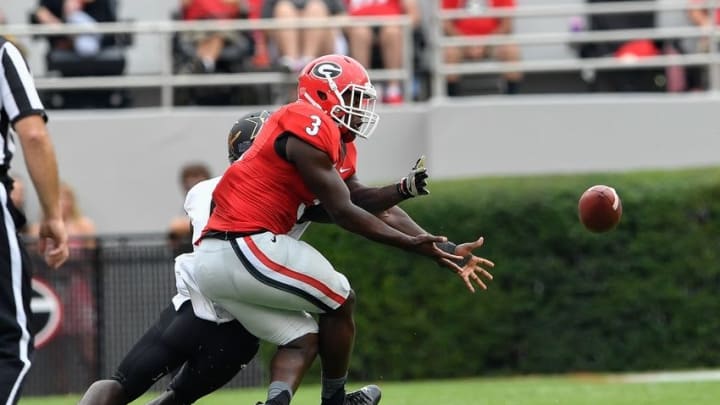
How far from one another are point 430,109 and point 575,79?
2.01 meters

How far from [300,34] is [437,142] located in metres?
1.76

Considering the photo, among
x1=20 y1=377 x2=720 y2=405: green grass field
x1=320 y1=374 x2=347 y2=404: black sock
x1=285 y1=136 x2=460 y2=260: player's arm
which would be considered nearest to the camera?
x1=285 y1=136 x2=460 y2=260: player's arm

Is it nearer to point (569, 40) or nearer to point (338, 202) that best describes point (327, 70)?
point (338, 202)

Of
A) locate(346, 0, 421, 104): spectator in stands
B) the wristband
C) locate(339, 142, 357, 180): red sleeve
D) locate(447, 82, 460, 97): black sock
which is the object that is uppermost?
locate(339, 142, 357, 180): red sleeve

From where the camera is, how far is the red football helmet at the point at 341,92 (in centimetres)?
680

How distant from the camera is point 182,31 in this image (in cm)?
1425

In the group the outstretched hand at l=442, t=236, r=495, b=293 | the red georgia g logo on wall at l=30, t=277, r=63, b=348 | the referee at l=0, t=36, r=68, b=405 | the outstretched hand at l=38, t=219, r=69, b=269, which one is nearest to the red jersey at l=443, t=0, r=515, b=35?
the red georgia g logo on wall at l=30, t=277, r=63, b=348

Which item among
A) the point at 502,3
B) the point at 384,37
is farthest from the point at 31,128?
the point at 502,3

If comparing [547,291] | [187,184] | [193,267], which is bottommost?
[547,291]

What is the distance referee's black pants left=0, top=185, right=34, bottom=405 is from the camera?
558 centimetres

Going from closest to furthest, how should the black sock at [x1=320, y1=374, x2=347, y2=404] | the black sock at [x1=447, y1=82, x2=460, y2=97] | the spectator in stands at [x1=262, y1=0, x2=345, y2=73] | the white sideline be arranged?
the black sock at [x1=320, y1=374, x2=347, y2=404]
the white sideline
the spectator in stands at [x1=262, y1=0, x2=345, y2=73]
the black sock at [x1=447, y1=82, x2=460, y2=97]

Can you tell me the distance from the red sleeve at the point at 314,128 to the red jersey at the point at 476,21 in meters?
8.05

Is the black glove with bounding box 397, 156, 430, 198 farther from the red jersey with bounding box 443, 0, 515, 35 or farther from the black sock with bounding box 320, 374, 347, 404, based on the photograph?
the red jersey with bounding box 443, 0, 515, 35

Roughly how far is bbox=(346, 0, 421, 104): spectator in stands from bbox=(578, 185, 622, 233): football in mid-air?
6779mm
